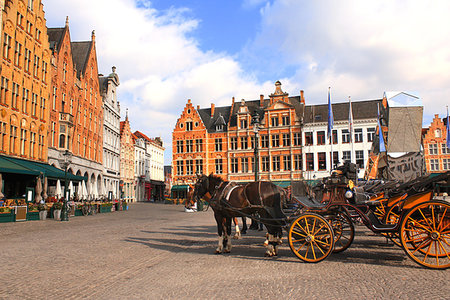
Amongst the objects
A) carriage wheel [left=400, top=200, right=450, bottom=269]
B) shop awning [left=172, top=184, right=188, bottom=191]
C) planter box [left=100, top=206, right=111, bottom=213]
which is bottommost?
planter box [left=100, top=206, right=111, bottom=213]

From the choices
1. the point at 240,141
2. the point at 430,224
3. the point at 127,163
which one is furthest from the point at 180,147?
the point at 430,224

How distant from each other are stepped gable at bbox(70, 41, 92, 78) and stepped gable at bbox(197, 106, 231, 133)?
19686 mm

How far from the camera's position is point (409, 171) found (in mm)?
13352

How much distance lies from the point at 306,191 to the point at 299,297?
455 inches

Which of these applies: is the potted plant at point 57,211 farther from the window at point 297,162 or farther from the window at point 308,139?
the window at point 308,139

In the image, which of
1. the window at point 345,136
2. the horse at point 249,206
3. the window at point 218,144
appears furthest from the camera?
the window at point 218,144

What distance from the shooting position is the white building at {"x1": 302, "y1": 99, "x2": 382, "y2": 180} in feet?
150

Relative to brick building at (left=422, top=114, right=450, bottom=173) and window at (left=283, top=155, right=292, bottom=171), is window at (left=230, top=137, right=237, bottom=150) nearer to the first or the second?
window at (left=283, top=155, right=292, bottom=171)

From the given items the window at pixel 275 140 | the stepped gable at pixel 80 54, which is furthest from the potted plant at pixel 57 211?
the window at pixel 275 140

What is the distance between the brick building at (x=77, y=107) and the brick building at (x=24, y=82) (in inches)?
82.7

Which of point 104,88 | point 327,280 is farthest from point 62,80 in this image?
point 327,280

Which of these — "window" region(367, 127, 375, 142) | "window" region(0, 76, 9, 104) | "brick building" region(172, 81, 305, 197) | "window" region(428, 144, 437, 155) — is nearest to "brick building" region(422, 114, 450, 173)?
"window" region(428, 144, 437, 155)

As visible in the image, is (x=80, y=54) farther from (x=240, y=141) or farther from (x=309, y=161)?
(x=309, y=161)

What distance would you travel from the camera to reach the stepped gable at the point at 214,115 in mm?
53881
